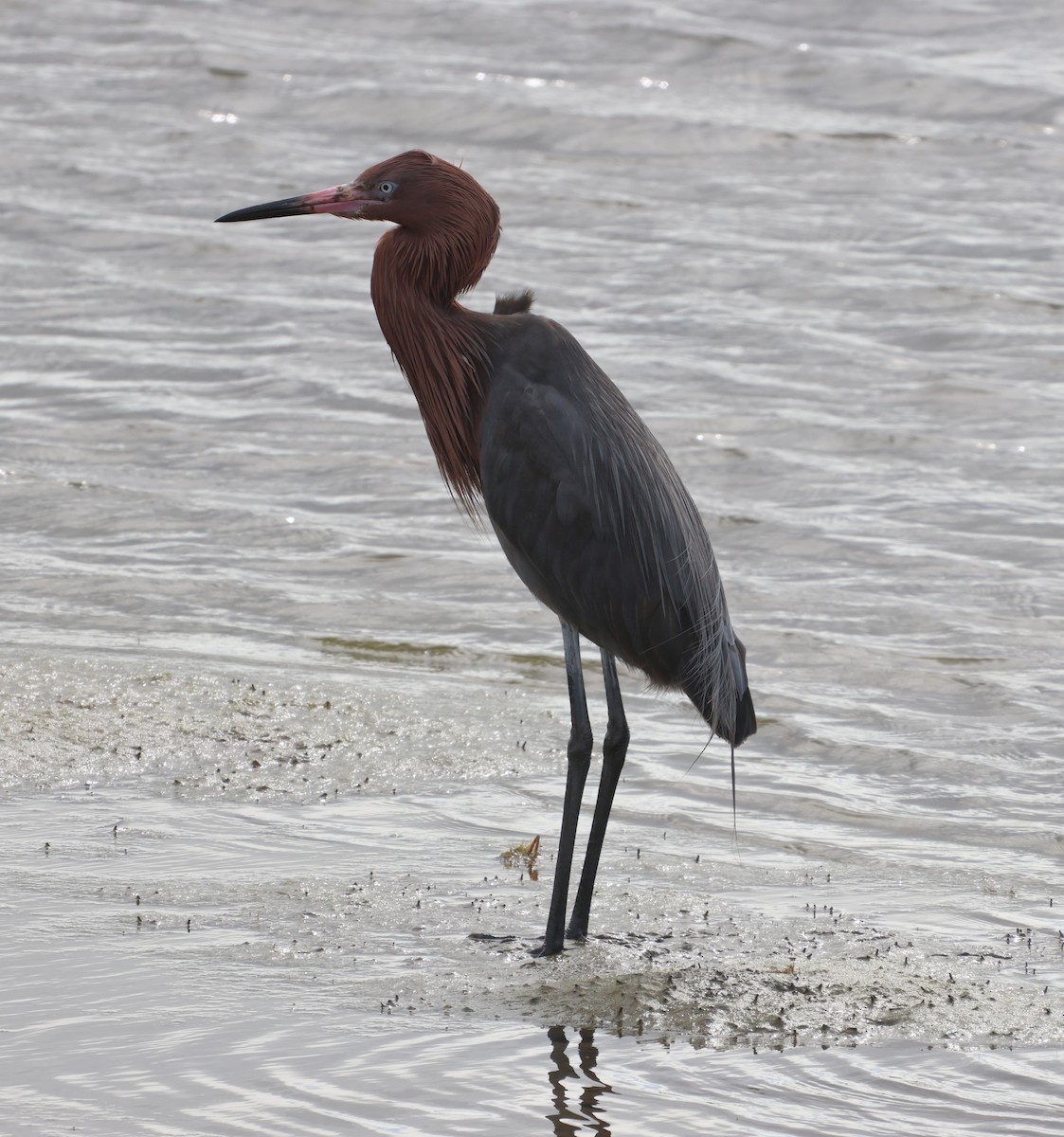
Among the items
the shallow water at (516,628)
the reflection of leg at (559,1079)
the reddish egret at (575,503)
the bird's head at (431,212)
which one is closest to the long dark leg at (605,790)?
the reddish egret at (575,503)

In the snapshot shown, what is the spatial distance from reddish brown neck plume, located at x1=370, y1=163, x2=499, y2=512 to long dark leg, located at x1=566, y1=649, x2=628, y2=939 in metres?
0.75

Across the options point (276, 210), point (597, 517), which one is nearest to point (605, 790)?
point (597, 517)

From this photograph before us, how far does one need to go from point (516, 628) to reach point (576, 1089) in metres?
4.08

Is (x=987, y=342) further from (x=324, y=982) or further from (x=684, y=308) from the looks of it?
(x=324, y=982)

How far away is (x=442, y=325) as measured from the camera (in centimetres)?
523

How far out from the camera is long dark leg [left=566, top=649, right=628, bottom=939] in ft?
16.6

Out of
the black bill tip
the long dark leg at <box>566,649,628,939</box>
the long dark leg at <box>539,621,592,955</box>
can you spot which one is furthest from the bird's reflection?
the black bill tip

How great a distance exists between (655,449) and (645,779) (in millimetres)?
1648

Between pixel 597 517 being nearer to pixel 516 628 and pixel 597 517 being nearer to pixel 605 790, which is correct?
pixel 605 790

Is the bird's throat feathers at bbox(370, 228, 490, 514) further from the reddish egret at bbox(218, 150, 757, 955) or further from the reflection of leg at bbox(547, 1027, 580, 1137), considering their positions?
the reflection of leg at bbox(547, 1027, 580, 1137)

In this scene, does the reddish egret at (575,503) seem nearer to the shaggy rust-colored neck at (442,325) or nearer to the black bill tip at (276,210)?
the shaggy rust-colored neck at (442,325)

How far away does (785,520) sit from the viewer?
9539mm

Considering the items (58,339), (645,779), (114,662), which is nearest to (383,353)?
(58,339)

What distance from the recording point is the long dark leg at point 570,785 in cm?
492
